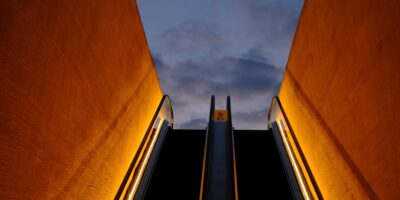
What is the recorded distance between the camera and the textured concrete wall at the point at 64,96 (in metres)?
2.02

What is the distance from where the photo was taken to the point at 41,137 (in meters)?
2.43

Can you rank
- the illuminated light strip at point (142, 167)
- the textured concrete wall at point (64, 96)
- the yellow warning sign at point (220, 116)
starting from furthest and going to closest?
the yellow warning sign at point (220, 116) < the illuminated light strip at point (142, 167) < the textured concrete wall at point (64, 96)

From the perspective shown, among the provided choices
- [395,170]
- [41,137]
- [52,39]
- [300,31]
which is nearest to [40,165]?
[41,137]

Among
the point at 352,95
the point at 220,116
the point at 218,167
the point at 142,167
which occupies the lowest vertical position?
the point at 142,167

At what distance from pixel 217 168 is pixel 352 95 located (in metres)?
3.31

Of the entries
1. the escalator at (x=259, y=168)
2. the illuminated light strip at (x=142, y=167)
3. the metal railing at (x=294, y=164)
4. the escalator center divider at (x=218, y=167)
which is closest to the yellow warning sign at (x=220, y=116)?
the escalator center divider at (x=218, y=167)

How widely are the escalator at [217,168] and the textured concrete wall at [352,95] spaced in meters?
0.77

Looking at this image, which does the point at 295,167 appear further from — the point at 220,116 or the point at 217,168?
the point at 220,116

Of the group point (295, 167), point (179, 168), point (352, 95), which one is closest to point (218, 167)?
point (179, 168)

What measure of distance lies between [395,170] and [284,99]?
4.73 meters

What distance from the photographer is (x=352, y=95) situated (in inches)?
126

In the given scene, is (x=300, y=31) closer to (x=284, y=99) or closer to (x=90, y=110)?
(x=284, y=99)

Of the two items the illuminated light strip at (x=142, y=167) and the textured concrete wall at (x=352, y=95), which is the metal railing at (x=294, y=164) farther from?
the illuminated light strip at (x=142, y=167)

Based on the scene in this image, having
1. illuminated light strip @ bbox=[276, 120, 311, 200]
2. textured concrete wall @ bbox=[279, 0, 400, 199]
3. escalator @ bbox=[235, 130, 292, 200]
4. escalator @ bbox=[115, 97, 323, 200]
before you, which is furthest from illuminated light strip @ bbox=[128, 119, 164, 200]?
textured concrete wall @ bbox=[279, 0, 400, 199]
